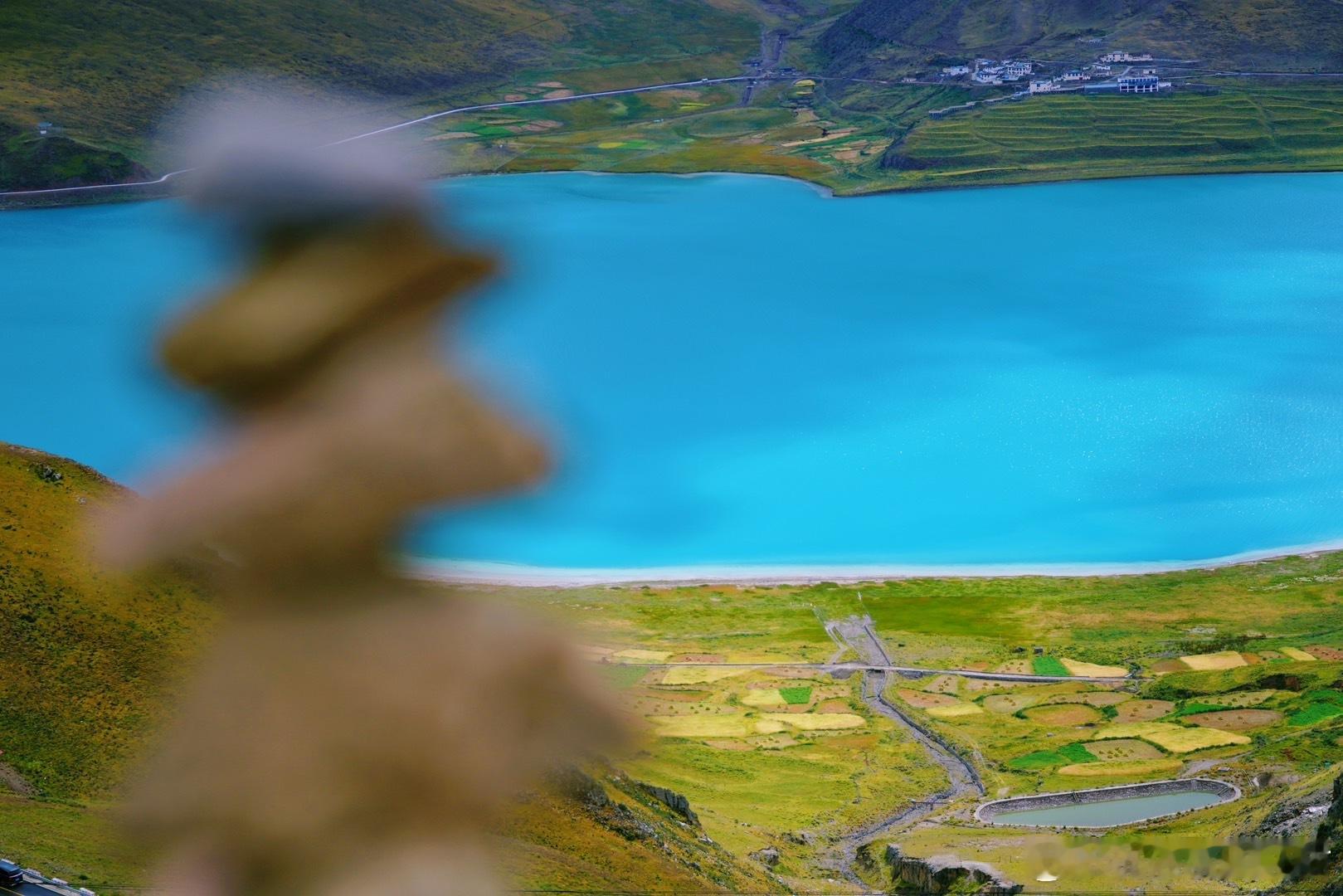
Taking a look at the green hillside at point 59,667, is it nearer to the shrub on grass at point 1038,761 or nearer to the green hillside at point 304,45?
the shrub on grass at point 1038,761

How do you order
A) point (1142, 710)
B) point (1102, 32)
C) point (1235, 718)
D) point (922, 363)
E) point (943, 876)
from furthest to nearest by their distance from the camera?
point (1102, 32)
point (922, 363)
point (1142, 710)
point (1235, 718)
point (943, 876)

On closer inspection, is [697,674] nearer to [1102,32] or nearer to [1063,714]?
[1063,714]

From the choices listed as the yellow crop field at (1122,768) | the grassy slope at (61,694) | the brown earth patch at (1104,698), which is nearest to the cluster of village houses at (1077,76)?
the brown earth patch at (1104,698)

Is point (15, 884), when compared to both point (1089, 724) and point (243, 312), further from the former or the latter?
point (1089, 724)

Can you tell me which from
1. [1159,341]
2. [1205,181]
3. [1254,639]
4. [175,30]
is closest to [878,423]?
[1159,341]

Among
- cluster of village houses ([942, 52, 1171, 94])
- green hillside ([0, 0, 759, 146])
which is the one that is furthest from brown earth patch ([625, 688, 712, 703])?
cluster of village houses ([942, 52, 1171, 94])

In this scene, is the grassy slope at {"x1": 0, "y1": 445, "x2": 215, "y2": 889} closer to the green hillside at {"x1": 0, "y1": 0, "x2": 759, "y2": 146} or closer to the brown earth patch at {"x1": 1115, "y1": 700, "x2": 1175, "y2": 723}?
the brown earth patch at {"x1": 1115, "y1": 700, "x2": 1175, "y2": 723}

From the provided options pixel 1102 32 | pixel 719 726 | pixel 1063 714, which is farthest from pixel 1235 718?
pixel 1102 32
